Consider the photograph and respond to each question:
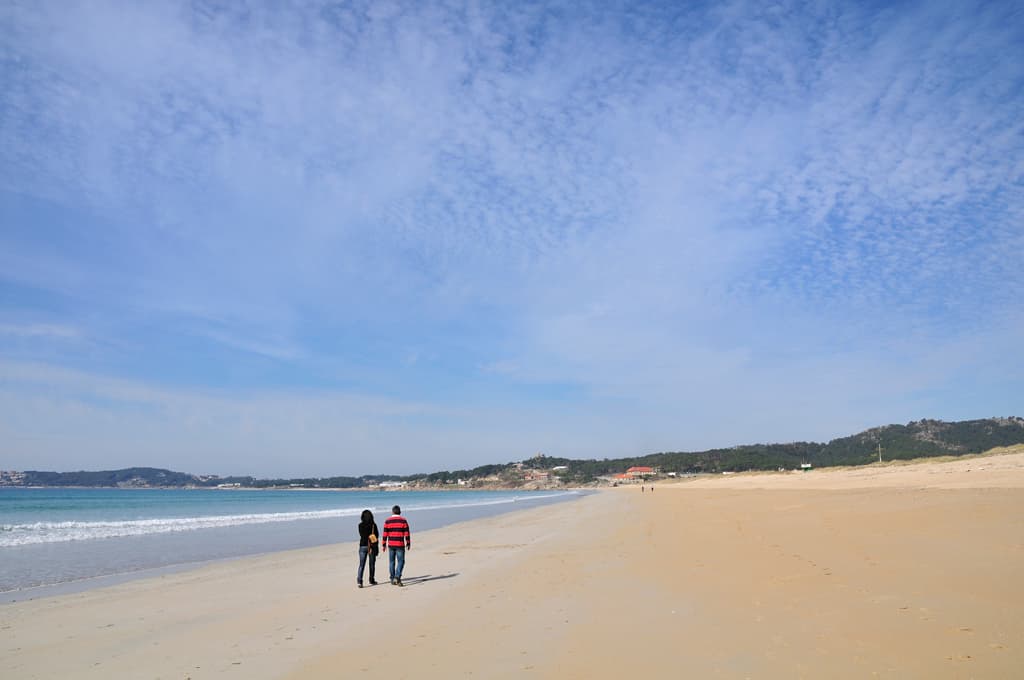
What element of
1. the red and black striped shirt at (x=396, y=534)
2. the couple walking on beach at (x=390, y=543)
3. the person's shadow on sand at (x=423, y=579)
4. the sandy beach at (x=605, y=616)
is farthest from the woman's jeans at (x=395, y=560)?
the sandy beach at (x=605, y=616)

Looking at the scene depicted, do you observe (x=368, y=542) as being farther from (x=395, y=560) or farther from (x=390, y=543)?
(x=395, y=560)

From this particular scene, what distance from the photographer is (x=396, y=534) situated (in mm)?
12992

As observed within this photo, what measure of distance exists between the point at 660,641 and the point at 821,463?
→ 16246cm

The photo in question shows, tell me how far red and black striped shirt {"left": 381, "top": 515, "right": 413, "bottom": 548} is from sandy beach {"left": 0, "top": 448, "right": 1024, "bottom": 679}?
909mm

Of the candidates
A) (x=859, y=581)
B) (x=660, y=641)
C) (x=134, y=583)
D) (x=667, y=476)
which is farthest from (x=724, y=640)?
(x=667, y=476)

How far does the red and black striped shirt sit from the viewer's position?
42.4 ft

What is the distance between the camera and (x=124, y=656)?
7.97 metres

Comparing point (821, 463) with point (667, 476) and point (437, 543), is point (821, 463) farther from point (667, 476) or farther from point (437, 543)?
point (437, 543)

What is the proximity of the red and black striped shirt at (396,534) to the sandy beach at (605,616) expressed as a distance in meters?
0.91

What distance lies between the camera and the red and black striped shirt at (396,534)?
42.4 ft

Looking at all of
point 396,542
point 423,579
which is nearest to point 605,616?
point 396,542

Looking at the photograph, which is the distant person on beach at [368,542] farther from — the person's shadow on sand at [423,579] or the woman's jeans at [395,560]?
the person's shadow on sand at [423,579]

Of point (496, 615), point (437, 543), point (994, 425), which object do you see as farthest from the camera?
point (994, 425)

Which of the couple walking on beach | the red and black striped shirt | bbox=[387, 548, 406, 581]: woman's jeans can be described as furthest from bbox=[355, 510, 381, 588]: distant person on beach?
bbox=[387, 548, 406, 581]: woman's jeans
